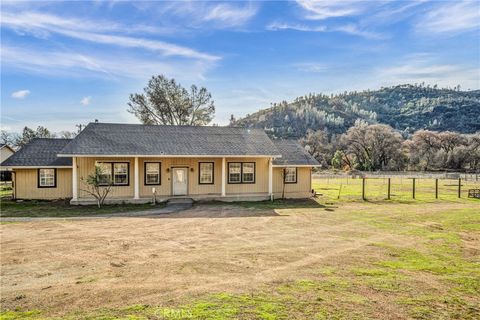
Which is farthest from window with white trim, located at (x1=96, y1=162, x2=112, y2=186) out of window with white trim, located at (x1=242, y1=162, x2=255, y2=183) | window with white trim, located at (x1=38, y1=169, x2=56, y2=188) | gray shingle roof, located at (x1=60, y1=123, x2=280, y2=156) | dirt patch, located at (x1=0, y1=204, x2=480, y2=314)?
window with white trim, located at (x1=242, y1=162, x2=255, y2=183)

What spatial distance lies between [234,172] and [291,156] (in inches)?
171

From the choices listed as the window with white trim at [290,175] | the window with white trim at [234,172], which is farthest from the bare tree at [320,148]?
the window with white trim at [234,172]

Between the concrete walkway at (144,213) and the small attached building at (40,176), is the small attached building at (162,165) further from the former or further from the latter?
the concrete walkway at (144,213)

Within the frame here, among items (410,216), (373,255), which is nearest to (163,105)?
(410,216)

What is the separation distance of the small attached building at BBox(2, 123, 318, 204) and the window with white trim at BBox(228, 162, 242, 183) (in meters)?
0.04

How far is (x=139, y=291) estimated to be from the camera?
6.13 meters

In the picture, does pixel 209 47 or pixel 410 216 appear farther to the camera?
pixel 209 47

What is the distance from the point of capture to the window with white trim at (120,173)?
62.4 feet

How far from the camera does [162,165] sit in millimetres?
19875

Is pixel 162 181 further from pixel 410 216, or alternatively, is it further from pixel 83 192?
pixel 410 216

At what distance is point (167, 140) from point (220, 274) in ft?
49.0

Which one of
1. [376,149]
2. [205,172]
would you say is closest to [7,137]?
[205,172]

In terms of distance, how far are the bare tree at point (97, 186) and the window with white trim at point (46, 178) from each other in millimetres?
2438

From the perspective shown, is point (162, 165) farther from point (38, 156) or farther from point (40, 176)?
point (38, 156)
